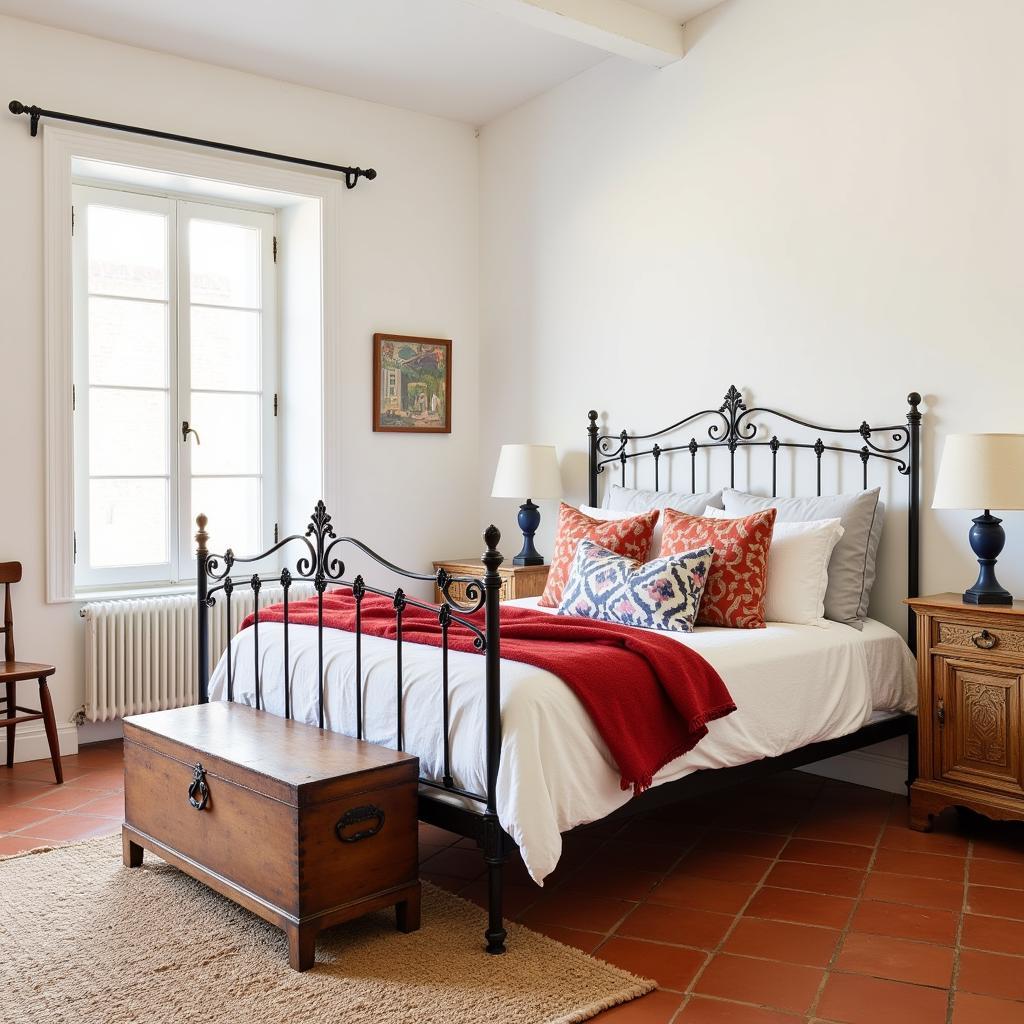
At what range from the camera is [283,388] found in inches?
205

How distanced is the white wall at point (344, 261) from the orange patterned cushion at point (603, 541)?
150 centimetres


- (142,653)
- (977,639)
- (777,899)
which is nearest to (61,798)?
(142,653)

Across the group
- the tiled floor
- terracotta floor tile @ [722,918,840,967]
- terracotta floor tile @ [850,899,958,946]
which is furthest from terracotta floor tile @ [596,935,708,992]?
terracotta floor tile @ [850,899,958,946]

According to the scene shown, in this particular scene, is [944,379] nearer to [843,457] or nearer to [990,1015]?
[843,457]

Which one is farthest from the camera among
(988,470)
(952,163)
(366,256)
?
(366,256)

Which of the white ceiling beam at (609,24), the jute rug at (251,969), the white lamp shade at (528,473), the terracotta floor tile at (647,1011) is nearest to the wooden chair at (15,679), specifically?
the jute rug at (251,969)

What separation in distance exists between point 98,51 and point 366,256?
1446 mm

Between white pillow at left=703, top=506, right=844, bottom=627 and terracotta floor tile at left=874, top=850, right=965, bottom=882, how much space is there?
0.76m

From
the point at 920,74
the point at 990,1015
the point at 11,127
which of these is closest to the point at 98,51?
the point at 11,127

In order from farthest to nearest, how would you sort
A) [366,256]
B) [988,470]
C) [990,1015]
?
[366,256] → [988,470] → [990,1015]

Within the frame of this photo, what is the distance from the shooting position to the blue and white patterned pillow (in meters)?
3.34

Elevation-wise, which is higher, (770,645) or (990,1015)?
(770,645)

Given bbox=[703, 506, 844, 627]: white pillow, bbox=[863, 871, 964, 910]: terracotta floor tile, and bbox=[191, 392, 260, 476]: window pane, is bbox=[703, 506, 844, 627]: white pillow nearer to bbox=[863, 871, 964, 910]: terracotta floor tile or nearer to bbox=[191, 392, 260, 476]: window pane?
bbox=[863, 871, 964, 910]: terracotta floor tile

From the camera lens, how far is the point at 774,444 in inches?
160
